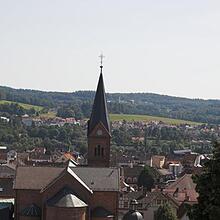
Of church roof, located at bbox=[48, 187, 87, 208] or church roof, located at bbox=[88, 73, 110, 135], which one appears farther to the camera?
church roof, located at bbox=[88, 73, 110, 135]

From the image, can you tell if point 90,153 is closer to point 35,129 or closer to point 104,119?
point 104,119

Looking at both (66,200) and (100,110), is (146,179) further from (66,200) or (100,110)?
(66,200)

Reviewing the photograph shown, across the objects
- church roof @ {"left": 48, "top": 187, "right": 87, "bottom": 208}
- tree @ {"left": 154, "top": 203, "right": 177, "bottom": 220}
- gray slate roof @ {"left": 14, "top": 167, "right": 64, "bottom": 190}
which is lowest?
tree @ {"left": 154, "top": 203, "right": 177, "bottom": 220}

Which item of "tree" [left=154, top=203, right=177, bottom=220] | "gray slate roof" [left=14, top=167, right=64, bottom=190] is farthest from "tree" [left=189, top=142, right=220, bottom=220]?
"tree" [left=154, top=203, right=177, bottom=220]

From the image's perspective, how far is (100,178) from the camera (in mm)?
51375

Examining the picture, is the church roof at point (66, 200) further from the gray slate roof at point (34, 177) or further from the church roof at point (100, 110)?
the church roof at point (100, 110)

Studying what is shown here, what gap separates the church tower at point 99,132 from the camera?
59594 millimetres

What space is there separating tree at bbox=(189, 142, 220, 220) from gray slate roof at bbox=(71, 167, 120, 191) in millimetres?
24846

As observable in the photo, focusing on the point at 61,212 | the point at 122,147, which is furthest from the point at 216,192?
the point at 122,147

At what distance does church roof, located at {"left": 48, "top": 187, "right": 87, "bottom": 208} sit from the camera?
48.8 m

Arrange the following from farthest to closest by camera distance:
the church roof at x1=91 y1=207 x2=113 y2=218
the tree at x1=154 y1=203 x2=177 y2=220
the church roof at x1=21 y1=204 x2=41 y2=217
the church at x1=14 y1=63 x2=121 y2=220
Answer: the tree at x1=154 y1=203 x2=177 y2=220 → the church roof at x1=91 y1=207 x2=113 y2=218 → the church roof at x1=21 y1=204 x2=41 y2=217 → the church at x1=14 y1=63 x2=121 y2=220

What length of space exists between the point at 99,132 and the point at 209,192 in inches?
1358

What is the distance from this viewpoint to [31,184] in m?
51.4

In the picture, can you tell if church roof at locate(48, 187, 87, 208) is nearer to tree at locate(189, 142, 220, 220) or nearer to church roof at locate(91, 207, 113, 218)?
church roof at locate(91, 207, 113, 218)
